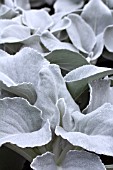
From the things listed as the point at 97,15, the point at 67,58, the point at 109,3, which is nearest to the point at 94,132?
the point at 67,58

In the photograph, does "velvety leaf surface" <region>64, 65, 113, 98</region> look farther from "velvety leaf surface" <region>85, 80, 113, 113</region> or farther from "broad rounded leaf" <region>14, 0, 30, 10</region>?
"broad rounded leaf" <region>14, 0, 30, 10</region>

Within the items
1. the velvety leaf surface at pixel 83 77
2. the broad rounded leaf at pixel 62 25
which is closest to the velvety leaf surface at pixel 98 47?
the broad rounded leaf at pixel 62 25

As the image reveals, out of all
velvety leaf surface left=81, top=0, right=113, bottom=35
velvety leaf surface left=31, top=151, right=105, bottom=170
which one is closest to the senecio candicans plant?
velvety leaf surface left=31, top=151, right=105, bottom=170

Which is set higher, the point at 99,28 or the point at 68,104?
the point at 68,104

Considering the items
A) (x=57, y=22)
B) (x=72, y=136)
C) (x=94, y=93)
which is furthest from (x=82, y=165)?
(x=57, y=22)

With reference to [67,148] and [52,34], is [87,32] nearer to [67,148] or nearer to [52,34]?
[52,34]

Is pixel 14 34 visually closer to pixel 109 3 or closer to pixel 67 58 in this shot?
pixel 67 58

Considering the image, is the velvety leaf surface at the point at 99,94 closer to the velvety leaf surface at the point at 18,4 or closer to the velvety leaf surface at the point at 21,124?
the velvety leaf surface at the point at 21,124
